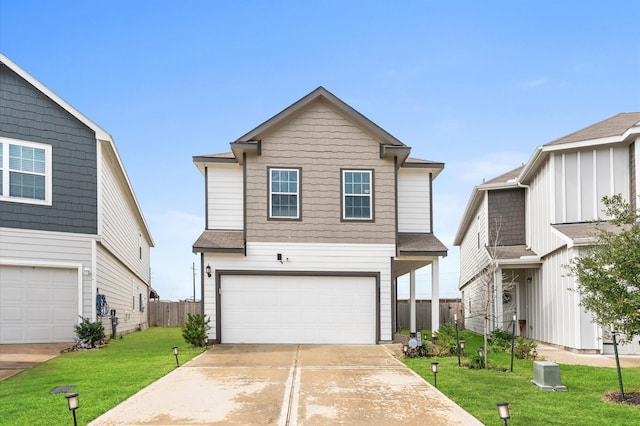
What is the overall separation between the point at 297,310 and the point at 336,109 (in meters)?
6.13

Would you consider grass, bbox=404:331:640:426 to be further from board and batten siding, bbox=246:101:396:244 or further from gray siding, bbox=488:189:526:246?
gray siding, bbox=488:189:526:246

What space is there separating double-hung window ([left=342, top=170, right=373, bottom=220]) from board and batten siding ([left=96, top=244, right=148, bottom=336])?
7.37 metres

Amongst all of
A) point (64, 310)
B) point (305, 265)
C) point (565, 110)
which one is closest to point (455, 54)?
point (565, 110)

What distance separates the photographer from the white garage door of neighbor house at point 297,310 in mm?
15977

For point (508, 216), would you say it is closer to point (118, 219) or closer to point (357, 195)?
point (357, 195)

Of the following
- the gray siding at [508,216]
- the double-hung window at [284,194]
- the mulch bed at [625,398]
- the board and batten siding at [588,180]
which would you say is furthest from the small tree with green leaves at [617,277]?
the gray siding at [508,216]

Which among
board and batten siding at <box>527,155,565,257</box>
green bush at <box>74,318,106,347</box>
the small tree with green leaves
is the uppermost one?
board and batten siding at <box>527,155,565,257</box>

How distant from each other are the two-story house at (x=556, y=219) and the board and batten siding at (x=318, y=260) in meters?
2.83

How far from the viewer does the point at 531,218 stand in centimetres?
1858

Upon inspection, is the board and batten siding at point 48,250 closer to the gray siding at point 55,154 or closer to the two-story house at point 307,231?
the gray siding at point 55,154

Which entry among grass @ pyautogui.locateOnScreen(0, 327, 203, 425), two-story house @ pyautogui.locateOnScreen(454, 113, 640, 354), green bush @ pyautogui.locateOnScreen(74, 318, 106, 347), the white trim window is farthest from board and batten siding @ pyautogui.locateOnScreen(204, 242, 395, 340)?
the white trim window

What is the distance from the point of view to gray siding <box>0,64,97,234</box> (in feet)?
47.9

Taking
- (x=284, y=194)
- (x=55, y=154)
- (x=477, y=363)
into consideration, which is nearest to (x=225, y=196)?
(x=284, y=194)

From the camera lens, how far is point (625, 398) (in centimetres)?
829
